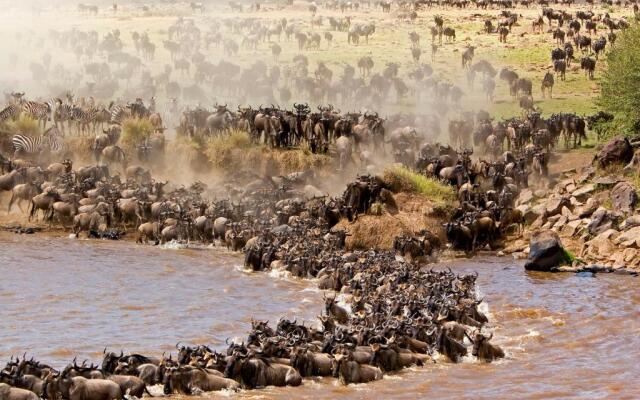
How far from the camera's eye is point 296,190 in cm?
3466

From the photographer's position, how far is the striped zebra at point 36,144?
125ft

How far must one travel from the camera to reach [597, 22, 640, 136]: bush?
130 ft

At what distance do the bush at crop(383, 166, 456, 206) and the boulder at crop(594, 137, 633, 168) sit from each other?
213 inches

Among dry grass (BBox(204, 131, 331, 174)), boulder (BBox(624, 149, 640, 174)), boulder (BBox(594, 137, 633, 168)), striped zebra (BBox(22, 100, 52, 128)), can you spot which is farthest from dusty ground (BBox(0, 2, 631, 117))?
dry grass (BBox(204, 131, 331, 174))

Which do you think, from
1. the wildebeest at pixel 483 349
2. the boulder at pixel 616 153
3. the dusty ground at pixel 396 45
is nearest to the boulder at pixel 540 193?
the boulder at pixel 616 153

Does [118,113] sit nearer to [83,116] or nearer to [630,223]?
[83,116]

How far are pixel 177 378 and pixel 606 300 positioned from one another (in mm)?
12267

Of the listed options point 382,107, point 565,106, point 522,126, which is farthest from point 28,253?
point 565,106

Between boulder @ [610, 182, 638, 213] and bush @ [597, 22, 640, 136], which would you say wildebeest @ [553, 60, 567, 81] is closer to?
bush @ [597, 22, 640, 136]

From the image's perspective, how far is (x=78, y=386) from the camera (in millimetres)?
15914

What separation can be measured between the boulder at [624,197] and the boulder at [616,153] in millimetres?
2701

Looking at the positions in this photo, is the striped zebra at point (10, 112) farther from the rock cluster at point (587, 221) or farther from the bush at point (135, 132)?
the rock cluster at point (587, 221)

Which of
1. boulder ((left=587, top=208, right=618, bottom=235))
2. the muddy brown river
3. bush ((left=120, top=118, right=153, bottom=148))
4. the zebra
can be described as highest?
the zebra

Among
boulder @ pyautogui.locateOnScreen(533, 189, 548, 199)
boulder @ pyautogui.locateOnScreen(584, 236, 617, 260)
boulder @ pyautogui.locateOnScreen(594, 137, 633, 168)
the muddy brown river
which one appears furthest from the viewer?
boulder @ pyautogui.locateOnScreen(594, 137, 633, 168)
